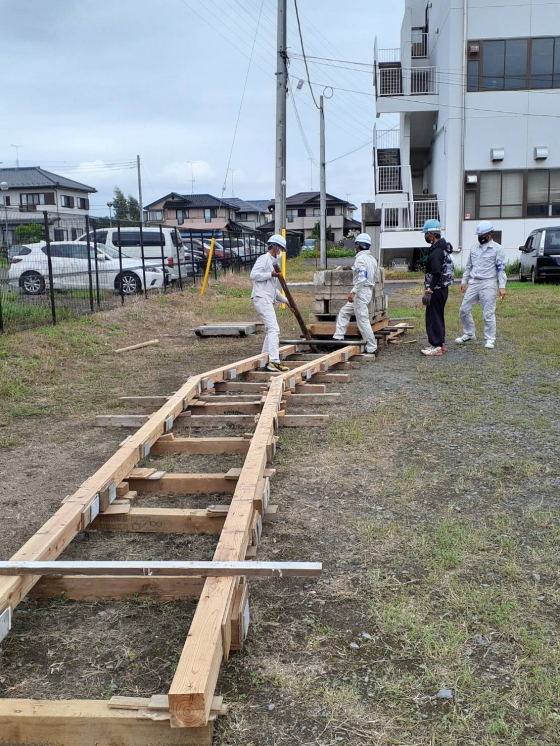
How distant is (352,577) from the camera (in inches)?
143

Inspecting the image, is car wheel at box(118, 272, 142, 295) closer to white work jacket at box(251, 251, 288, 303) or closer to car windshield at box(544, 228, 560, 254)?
white work jacket at box(251, 251, 288, 303)

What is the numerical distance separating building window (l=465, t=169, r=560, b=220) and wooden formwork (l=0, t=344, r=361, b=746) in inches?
878

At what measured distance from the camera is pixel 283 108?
56.9 feet

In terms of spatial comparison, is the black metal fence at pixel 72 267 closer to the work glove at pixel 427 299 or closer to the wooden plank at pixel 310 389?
the wooden plank at pixel 310 389

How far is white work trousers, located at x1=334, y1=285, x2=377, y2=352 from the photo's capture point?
10625mm

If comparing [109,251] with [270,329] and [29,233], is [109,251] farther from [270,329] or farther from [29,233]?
[270,329]

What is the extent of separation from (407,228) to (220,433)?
23.0m

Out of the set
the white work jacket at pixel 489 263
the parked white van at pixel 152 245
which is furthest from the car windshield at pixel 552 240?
the white work jacket at pixel 489 263

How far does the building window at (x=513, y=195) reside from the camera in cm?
2736

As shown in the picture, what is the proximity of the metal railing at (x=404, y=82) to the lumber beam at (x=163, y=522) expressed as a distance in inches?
1080

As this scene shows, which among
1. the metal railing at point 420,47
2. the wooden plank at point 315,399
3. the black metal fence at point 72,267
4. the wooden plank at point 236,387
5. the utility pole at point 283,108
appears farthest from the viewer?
the metal railing at point 420,47

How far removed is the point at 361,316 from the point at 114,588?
7.80 m

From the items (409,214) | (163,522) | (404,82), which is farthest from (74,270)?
(404,82)

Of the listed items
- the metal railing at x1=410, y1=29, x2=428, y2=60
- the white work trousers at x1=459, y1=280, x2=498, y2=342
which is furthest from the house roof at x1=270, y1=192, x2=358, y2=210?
the white work trousers at x1=459, y1=280, x2=498, y2=342
